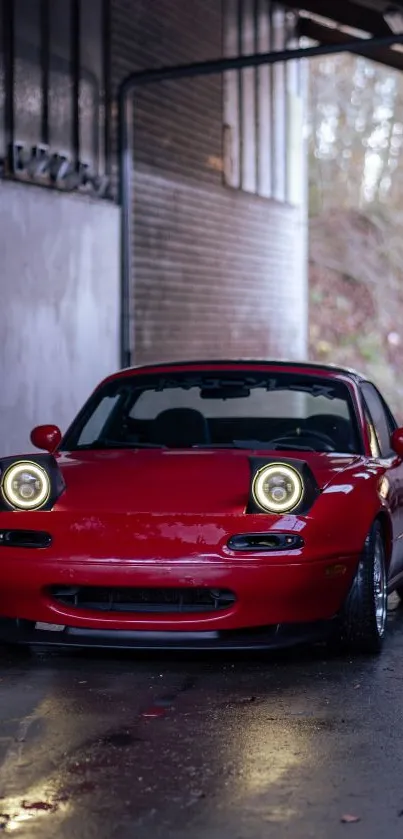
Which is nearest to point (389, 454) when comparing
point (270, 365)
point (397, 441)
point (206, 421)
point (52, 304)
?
point (397, 441)

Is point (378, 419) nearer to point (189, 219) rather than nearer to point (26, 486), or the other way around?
point (26, 486)

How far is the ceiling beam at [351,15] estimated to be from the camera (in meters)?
18.1

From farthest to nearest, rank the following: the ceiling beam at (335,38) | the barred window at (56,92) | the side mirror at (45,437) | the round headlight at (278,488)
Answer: the ceiling beam at (335,38)
the barred window at (56,92)
the side mirror at (45,437)
the round headlight at (278,488)

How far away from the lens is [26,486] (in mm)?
6473

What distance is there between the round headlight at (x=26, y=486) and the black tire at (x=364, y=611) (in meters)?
1.35

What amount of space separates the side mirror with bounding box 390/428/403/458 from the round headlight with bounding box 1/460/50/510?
1.97 metres

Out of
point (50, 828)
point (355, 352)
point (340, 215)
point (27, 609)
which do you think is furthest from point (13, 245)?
point (340, 215)

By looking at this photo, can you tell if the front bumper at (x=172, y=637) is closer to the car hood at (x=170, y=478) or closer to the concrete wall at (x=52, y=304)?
the car hood at (x=170, y=478)

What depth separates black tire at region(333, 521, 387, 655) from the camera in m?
6.52

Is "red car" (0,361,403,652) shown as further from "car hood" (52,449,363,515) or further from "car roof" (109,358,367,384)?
"car roof" (109,358,367,384)

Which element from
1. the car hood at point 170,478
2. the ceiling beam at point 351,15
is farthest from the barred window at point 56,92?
the car hood at point 170,478

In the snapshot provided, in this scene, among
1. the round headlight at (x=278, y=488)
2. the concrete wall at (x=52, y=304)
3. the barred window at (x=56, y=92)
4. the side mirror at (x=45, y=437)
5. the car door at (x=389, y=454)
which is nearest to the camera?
the round headlight at (x=278, y=488)

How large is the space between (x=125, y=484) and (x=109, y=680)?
867 mm

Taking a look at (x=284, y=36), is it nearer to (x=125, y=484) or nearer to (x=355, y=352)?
(x=355, y=352)
